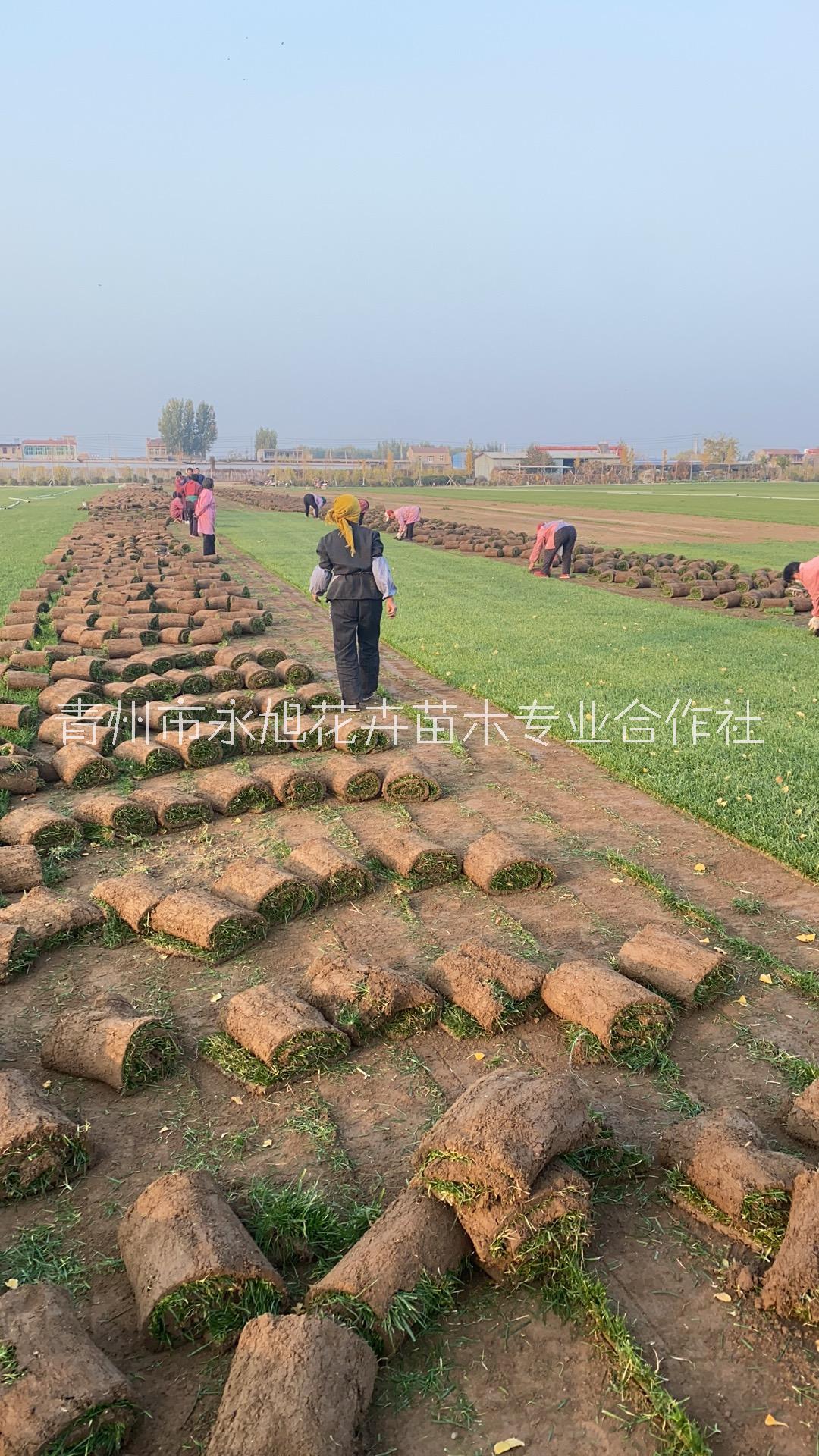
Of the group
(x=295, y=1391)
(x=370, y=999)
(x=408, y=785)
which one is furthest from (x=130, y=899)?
(x=295, y=1391)

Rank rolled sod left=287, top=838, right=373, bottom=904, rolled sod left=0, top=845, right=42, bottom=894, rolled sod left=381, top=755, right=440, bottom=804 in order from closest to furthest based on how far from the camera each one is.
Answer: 1. rolled sod left=287, top=838, right=373, bottom=904
2. rolled sod left=0, top=845, right=42, bottom=894
3. rolled sod left=381, top=755, right=440, bottom=804

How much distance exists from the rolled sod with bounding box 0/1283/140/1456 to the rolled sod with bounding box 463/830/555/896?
3.72 meters

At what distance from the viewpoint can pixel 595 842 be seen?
22.8 ft

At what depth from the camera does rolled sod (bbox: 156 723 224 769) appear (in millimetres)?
8695

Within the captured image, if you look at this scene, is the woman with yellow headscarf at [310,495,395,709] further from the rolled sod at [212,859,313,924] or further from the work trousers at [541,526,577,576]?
the work trousers at [541,526,577,576]

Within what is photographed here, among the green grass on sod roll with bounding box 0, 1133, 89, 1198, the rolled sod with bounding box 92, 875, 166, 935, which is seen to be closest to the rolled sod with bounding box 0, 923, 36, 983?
the rolled sod with bounding box 92, 875, 166, 935

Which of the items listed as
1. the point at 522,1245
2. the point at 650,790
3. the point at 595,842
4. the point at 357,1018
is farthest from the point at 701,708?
the point at 522,1245

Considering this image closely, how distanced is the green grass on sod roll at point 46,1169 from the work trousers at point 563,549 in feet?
65.4

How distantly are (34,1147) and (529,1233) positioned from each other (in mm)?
1925

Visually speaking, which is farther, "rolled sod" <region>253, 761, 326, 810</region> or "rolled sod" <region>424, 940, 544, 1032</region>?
"rolled sod" <region>253, 761, 326, 810</region>

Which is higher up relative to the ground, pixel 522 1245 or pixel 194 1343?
pixel 522 1245

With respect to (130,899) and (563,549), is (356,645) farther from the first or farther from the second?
(563,549)

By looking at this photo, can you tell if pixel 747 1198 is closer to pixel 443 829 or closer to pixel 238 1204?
pixel 238 1204

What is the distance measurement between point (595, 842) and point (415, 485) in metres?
97.9
